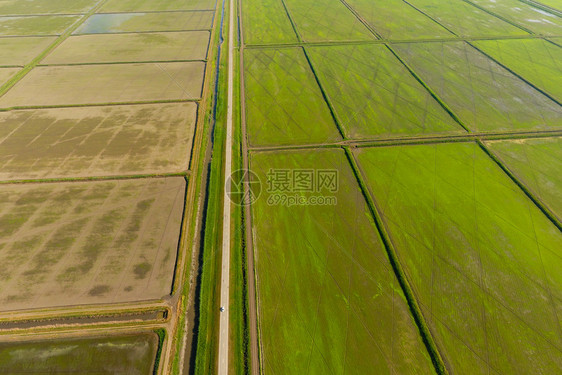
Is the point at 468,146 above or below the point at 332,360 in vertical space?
above

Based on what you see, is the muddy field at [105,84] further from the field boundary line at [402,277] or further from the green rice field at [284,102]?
the field boundary line at [402,277]

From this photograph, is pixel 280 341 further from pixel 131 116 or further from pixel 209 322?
pixel 131 116

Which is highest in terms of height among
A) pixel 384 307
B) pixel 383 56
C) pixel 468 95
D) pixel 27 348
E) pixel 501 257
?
pixel 383 56

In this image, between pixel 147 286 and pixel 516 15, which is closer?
pixel 147 286

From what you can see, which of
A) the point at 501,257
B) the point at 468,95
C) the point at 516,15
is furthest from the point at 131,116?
the point at 516,15

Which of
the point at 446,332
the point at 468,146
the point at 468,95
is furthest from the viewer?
the point at 468,95

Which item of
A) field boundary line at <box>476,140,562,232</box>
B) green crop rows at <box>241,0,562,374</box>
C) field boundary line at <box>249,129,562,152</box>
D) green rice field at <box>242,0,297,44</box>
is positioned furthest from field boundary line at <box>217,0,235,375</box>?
field boundary line at <box>476,140,562,232</box>

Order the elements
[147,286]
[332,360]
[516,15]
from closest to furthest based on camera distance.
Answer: [332,360] → [147,286] → [516,15]
